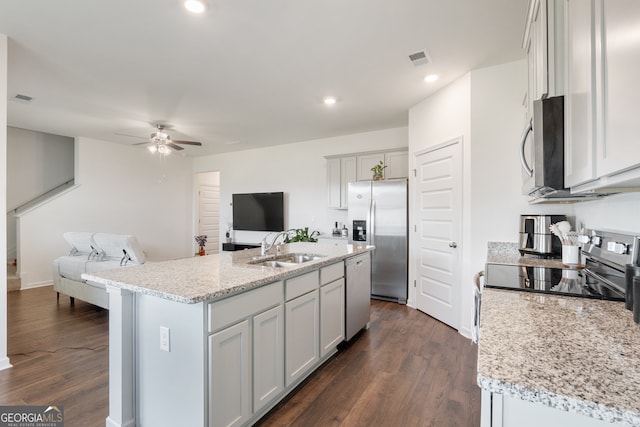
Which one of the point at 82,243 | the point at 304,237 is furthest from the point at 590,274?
the point at 82,243

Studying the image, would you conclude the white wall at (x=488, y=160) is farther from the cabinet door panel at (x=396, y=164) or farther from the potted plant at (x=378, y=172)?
the potted plant at (x=378, y=172)

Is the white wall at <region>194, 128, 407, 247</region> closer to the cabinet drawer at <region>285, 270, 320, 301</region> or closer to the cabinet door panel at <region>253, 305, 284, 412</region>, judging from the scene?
the cabinet drawer at <region>285, 270, 320, 301</region>

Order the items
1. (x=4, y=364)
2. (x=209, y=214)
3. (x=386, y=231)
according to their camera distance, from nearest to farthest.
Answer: (x=4, y=364) → (x=386, y=231) → (x=209, y=214)

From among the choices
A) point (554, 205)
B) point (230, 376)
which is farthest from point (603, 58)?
point (554, 205)

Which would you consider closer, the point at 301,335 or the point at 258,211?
the point at 301,335

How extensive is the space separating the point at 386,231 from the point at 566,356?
385 cm

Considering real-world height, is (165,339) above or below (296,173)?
below

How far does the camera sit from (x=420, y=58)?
2.88 m

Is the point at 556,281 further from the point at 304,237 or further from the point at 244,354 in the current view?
the point at 304,237

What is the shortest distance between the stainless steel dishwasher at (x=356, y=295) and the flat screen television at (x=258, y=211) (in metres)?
3.34

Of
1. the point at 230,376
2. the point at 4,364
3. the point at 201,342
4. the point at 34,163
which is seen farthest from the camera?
the point at 34,163

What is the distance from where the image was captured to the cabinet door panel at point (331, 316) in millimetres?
2523

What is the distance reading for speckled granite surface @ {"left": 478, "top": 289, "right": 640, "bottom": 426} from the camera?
573mm

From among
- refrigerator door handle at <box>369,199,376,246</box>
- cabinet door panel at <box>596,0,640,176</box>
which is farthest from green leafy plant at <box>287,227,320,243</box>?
cabinet door panel at <box>596,0,640,176</box>
